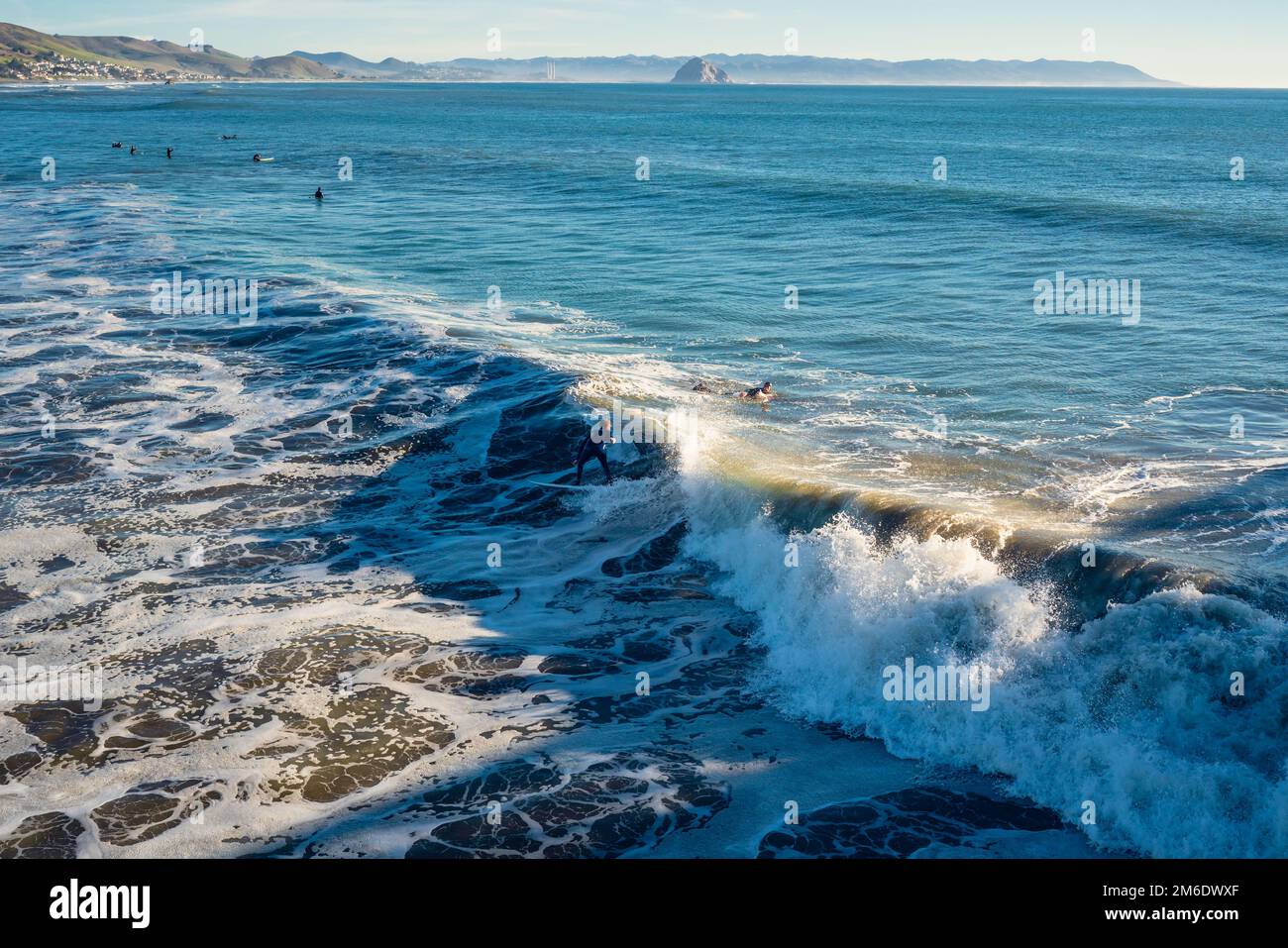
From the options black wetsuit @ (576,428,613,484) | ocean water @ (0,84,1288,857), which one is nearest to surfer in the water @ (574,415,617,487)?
black wetsuit @ (576,428,613,484)

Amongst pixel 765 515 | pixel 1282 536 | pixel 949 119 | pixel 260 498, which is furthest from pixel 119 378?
pixel 949 119

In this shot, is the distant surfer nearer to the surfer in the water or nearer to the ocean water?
the ocean water

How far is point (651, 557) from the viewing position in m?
18.7

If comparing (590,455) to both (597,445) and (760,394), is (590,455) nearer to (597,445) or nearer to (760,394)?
(597,445)

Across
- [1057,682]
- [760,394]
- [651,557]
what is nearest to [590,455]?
[651,557]

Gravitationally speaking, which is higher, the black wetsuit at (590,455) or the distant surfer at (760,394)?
the distant surfer at (760,394)

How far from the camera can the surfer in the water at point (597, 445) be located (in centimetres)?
2120

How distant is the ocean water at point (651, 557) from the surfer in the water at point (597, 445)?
1.27ft

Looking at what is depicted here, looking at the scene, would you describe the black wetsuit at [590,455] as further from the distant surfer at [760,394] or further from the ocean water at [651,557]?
the distant surfer at [760,394]

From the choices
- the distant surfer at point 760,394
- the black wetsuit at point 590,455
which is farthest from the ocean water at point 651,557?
the distant surfer at point 760,394

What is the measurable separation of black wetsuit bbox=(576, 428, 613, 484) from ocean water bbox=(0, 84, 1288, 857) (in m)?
0.36

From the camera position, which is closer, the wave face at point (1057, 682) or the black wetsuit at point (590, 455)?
the wave face at point (1057, 682)

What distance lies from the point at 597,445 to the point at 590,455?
1.45 ft

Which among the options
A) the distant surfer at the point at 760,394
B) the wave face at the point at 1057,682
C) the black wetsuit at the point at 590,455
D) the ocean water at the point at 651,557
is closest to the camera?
the wave face at the point at 1057,682
